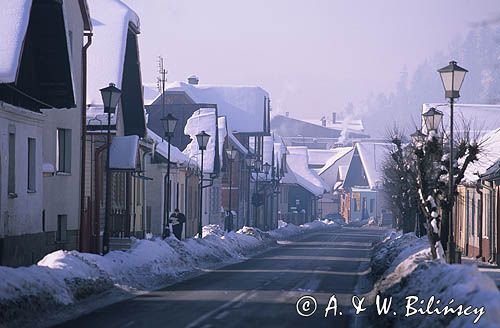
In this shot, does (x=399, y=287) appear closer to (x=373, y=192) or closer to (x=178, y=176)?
(x=178, y=176)

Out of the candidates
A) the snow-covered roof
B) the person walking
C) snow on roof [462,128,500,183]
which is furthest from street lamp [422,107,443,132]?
the snow-covered roof

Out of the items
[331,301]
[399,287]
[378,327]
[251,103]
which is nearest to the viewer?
[378,327]

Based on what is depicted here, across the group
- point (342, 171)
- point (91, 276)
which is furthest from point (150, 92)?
point (342, 171)

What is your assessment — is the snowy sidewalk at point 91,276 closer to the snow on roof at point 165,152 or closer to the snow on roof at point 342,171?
the snow on roof at point 165,152

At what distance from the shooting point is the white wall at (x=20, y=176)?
24.2 meters

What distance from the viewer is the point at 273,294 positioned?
24.0 metres

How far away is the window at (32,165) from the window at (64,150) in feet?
16.5

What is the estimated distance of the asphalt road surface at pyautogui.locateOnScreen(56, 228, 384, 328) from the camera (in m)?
18.0

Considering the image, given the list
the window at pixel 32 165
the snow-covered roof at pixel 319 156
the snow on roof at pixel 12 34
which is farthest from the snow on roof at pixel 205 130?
the snow-covered roof at pixel 319 156

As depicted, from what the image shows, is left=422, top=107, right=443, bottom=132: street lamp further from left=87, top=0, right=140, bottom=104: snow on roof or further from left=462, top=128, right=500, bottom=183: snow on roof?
left=87, top=0, right=140, bottom=104: snow on roof

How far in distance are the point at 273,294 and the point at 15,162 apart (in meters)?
6.43

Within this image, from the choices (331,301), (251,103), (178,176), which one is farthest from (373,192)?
(331,301)

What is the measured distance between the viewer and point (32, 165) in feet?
89.0

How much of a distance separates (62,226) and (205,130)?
35.3 metres
